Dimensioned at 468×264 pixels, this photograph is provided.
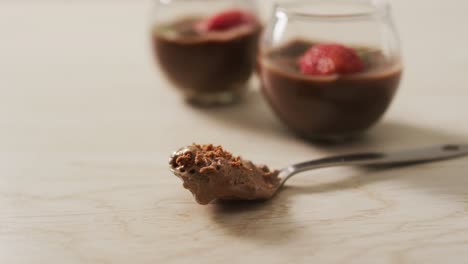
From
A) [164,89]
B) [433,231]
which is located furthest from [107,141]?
[433,231]

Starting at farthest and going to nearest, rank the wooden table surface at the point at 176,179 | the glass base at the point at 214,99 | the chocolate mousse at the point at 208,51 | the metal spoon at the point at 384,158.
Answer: the glass base at the point at 214,99 < the chocolate mousse at the point at 208,51 < the metal spoon at the point at 384,158 < the wooden table surface at the point at 176,179

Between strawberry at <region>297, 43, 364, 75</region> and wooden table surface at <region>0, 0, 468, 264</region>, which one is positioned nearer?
wooden table surface at <region>0, 0, 468, 264</region>

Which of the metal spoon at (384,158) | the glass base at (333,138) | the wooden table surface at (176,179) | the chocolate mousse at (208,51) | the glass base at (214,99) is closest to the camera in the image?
the wooden table surface at (176,179)

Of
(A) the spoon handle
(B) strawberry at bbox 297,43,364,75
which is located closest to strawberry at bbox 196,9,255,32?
(B) strawberry at bbox 297,43,364,75

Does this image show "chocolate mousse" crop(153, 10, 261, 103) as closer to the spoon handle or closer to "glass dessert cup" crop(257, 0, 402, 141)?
"glass dessert cup" crop(257, 0, 402, 141)

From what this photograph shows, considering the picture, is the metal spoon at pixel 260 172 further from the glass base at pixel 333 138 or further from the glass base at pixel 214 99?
the glass base at pixel 214 99

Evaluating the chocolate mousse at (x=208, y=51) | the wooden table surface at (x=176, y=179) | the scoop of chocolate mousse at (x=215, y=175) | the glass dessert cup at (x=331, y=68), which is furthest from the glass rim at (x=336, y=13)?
the scoop of chocolate mousse at (x=215, y=175)

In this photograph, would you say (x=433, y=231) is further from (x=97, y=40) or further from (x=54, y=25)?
(x=54, y=25)
